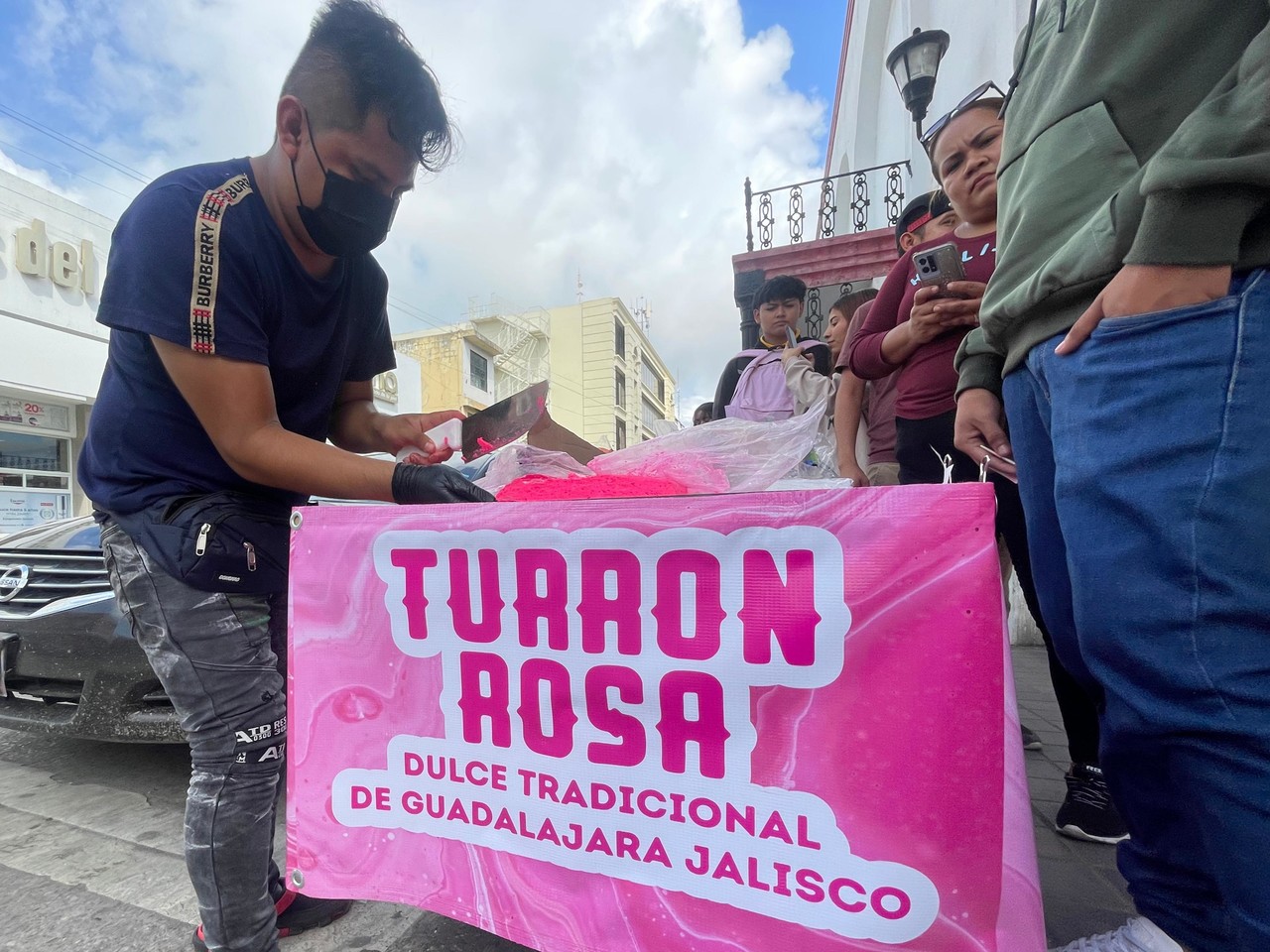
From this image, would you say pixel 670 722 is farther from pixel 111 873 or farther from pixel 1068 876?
pixel 111 873

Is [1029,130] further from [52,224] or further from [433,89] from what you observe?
[52,224]

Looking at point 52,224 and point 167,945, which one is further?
point 52,224

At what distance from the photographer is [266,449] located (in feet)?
3.69

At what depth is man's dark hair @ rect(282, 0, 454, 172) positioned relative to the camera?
47.5 inches

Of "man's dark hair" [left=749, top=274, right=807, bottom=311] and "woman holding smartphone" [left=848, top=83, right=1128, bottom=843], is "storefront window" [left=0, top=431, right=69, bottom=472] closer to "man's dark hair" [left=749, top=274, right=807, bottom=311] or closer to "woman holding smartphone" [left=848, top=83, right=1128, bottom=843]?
"man's dark hair" [left=749, top=274, right=807, bottom=311]

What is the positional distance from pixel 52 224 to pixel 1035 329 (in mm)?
14005

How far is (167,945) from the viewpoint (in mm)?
1398

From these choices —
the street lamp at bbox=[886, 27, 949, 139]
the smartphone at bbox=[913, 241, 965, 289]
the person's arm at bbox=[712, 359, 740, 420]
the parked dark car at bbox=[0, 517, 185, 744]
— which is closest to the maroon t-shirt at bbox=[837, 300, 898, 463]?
the smartphone at bbox=[913, 241, 965, 289]

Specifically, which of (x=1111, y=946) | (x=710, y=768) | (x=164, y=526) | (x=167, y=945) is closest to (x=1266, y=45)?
(x=710, y=768)

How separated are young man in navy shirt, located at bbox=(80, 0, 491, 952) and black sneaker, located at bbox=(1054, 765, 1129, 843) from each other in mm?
1786

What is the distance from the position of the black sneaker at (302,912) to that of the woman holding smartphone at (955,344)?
185 centimetres

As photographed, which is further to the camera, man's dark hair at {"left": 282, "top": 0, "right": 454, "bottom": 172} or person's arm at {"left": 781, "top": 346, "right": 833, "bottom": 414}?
person's arm at {"left": 781, "top": 346, "right": 833, "bottom": 414}

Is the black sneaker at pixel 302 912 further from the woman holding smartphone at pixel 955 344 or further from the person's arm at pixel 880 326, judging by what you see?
the person's arm at pixel 880 326

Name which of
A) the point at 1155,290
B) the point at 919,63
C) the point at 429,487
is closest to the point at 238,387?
the point at 429,487
